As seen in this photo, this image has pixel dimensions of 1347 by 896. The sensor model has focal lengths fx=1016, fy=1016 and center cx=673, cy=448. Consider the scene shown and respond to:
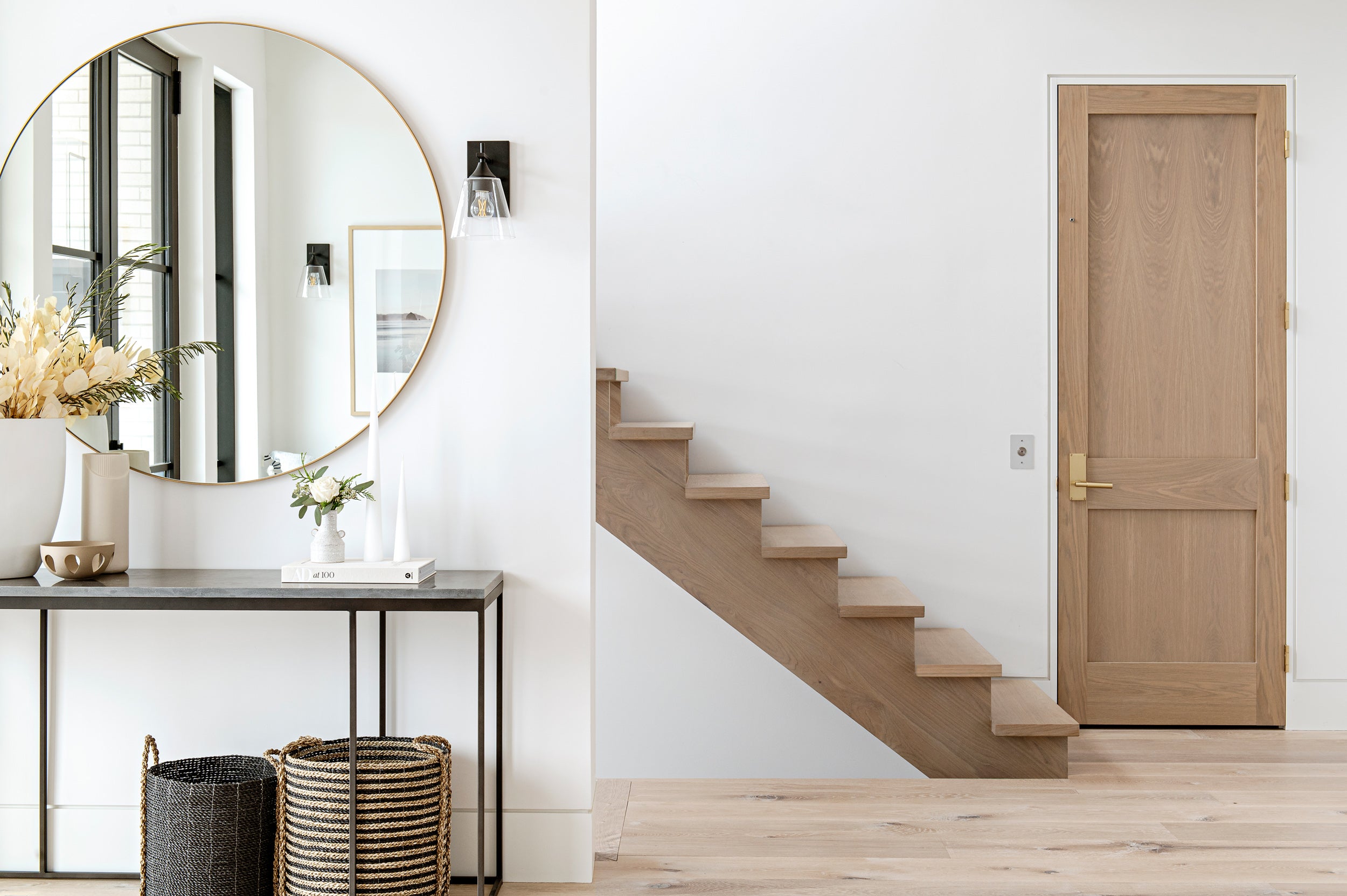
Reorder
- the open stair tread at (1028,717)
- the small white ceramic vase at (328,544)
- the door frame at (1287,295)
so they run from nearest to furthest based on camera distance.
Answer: the small white ceramic vase at (328,544) < the open stair tread at (1028,717) < the door frame at (1287,295)

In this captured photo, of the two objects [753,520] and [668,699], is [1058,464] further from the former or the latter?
[668,699]

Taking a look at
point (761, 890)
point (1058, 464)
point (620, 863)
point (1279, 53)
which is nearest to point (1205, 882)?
point (761, 890)

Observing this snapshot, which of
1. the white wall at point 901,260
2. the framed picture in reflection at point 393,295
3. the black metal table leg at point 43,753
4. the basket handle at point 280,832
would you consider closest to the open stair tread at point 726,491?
the white wall at point 901,260

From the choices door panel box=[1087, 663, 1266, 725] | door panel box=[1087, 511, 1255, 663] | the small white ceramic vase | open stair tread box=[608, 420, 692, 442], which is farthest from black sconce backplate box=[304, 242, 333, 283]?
door panel box=[1087, 663, 1266, 725]

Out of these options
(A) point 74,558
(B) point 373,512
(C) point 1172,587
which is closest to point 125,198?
(A) point 74,558

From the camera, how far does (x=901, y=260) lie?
12.6 ft

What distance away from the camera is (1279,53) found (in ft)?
12.3

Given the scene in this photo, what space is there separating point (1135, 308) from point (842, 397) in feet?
3.78

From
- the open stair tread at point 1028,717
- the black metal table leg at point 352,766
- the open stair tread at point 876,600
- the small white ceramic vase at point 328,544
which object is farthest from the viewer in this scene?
the open stair tread at point 876,600

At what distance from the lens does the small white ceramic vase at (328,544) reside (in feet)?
7.36

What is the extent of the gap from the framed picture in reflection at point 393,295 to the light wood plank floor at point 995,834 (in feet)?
4.07

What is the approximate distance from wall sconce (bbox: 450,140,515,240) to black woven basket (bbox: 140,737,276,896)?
1.30 meters

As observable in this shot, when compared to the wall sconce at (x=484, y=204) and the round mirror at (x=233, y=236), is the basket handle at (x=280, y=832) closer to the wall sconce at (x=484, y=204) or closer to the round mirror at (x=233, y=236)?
the round mirror at (x=233, y=236)

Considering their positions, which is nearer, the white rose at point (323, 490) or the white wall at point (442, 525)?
the white rose at point (323, 490)
